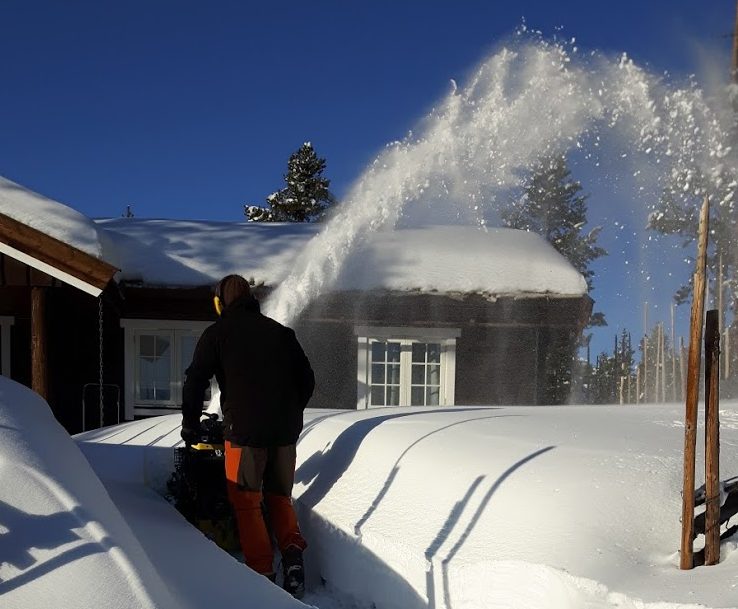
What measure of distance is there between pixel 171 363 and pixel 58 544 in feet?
27.1

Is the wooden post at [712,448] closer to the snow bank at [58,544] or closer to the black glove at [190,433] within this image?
the snow bank at [58,544]

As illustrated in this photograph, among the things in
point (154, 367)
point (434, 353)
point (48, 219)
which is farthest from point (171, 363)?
point (434, 353)

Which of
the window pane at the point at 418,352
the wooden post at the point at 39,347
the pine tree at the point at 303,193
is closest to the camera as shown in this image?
the wooden post at the point at 39,347

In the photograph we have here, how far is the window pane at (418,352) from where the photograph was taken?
33.2 feet

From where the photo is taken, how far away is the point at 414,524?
317 centimetres

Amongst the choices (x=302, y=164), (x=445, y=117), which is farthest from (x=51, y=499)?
(x=302, y=164)

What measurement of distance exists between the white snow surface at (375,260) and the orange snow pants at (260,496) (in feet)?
17.4

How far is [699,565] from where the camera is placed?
2672 millimetres

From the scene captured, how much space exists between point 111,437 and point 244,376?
3.14 metres

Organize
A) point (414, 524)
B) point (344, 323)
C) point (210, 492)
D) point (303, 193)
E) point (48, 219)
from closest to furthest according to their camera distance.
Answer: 1. point (414, 524)
2. point (210, 492)
3. point (48, 219)
4. point (344, 323)
5. point (303, 193)

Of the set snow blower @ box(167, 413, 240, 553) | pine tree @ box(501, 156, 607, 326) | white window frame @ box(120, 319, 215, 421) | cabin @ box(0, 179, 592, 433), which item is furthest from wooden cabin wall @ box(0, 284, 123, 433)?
pine tree @ box(501, 156, 607, 326)

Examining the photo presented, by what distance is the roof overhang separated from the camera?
20.4 ft

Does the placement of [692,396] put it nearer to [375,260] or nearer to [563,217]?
[375,260]

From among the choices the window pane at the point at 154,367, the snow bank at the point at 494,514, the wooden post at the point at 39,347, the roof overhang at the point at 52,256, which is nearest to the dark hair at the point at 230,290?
the snow bank at the point at 494,514
